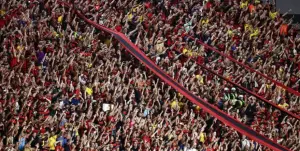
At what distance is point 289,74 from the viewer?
1265cm

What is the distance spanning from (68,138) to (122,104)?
1.51m

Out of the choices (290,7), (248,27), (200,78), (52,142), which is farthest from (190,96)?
(290,7)

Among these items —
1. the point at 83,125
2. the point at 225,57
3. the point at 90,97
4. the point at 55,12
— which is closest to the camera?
the point at 83,125

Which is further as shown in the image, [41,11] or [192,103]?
[41,11]

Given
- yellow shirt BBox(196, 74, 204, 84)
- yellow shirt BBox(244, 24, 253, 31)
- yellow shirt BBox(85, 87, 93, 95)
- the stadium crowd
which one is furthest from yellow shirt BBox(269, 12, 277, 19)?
yellow shirt BBox(85, 87, 93, 95)

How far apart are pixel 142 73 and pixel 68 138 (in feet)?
9.01

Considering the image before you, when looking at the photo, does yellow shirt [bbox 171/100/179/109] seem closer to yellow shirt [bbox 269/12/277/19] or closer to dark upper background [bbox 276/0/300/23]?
yellow shirt [bbox 269/12/277/19]

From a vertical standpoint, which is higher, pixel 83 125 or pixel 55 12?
pixel 55 12

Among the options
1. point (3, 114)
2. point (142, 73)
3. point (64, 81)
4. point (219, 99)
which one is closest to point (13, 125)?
point (3, 114)

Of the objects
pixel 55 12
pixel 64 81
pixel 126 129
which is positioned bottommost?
pixel 126 129

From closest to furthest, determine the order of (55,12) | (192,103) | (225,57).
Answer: (192,103), (55,12), (225,57)

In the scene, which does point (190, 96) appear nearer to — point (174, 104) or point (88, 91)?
point (174, 104)

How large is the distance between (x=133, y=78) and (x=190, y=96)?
1149 millimetres

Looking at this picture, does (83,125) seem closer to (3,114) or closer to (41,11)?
(3,114)
